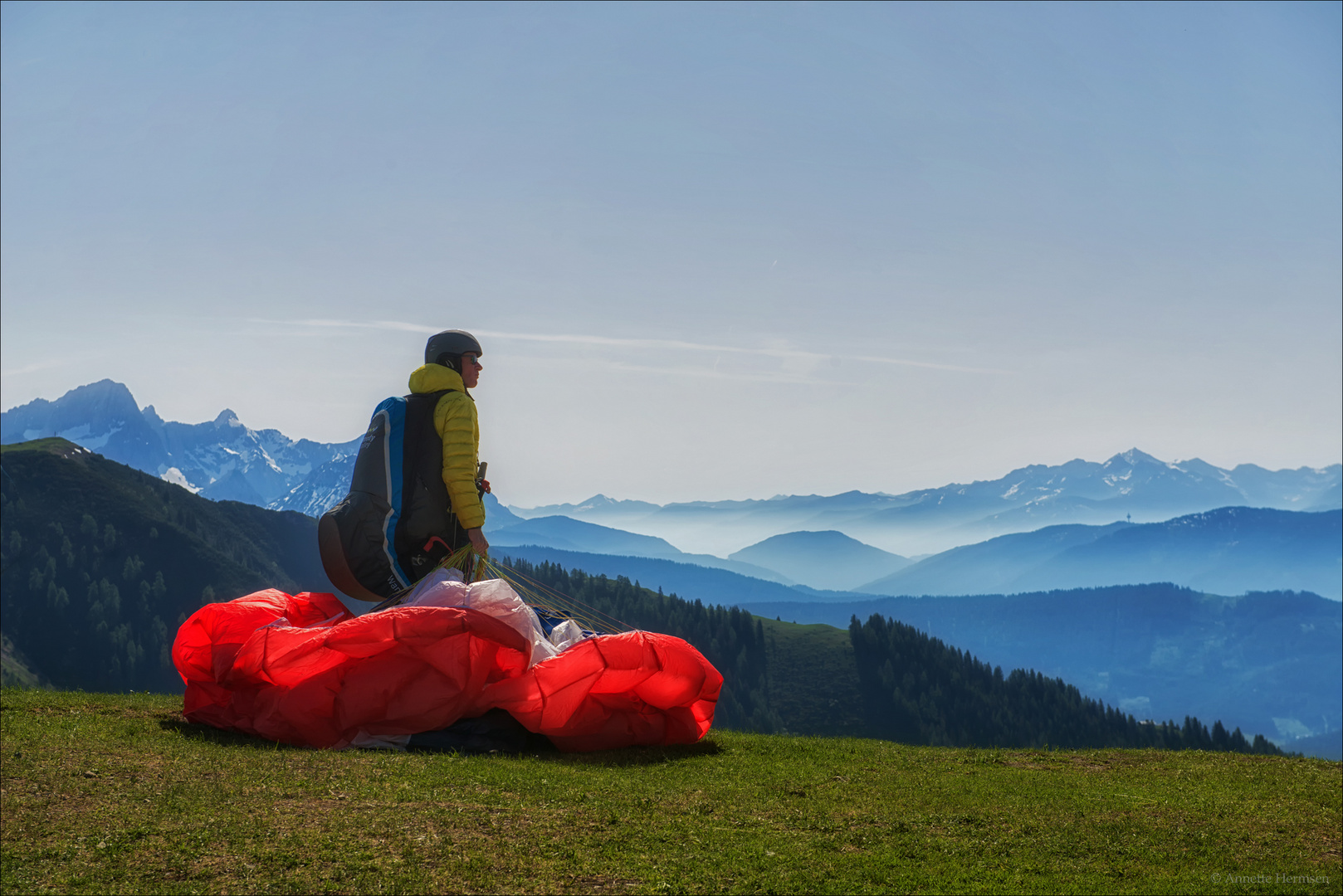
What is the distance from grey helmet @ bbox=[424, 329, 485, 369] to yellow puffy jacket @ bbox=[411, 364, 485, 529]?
82 centimetres

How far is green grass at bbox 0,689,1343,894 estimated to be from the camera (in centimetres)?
831

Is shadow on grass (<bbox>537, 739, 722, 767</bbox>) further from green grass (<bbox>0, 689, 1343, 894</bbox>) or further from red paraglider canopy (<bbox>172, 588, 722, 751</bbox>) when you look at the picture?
red paraglider canopy (<bbox>172, 588, 722, 751</bbox>)

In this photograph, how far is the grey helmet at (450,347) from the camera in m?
15.6

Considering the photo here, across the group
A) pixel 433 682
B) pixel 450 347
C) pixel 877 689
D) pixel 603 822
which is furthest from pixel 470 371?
pixel 877 689

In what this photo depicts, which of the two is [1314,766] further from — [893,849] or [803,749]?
[893,849]

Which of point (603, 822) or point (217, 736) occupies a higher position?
point (603, 822)

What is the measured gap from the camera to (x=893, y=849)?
961cm

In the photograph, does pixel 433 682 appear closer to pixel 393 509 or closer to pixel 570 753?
pixel 570 753

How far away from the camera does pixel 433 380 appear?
49.9 ft

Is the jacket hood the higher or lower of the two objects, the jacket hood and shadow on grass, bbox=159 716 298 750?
the higher

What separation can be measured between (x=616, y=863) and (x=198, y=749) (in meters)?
6.63

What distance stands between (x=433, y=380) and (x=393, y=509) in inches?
87.5

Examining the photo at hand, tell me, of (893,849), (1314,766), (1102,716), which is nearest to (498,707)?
(893,849)

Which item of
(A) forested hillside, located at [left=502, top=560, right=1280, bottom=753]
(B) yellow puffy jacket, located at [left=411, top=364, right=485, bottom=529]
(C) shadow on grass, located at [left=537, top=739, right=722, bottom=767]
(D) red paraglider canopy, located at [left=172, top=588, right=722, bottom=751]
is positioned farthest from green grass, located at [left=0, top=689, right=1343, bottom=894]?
(A) forested hillside, located at [left=502, top=560, right=1280, bottom=753]
